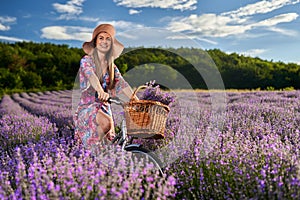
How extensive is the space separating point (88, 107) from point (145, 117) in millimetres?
1056

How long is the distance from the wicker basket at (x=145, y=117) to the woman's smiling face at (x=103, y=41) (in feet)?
3.23

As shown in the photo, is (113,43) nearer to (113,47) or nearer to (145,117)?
(113,47)

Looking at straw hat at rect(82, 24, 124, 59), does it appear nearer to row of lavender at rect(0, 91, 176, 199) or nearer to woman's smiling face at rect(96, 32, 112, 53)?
woman's smiling face at rect(96, 32, 112, 53)

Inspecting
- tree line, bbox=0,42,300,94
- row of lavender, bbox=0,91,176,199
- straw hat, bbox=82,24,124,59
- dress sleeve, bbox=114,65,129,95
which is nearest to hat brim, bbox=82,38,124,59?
straw hat, bbox=82,24,124,59

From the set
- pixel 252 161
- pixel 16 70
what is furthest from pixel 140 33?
pixel 16 70

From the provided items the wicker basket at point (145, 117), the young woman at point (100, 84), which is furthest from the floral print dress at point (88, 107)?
the wicker basket at point (145, 117)

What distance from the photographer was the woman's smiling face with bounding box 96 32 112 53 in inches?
136

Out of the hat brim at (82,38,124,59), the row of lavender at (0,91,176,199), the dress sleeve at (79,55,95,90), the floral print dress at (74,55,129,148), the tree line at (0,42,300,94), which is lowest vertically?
the row of lavender at (0,91,176,199)

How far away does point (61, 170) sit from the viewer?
2.37 metres

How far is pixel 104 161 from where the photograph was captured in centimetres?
263

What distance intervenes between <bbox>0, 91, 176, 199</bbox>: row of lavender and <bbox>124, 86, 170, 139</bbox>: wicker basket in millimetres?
234

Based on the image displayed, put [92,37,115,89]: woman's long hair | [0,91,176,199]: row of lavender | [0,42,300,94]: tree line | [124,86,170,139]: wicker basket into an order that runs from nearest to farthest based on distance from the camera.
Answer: [0,91,176,199]: row of lavender
[124,86,170,139]: wicker basket
[92,37,115,89]: woman's long hair
[0,42,300,94]: tree line

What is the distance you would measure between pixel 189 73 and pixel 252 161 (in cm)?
1950

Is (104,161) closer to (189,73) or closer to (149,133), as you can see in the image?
(149,133)
